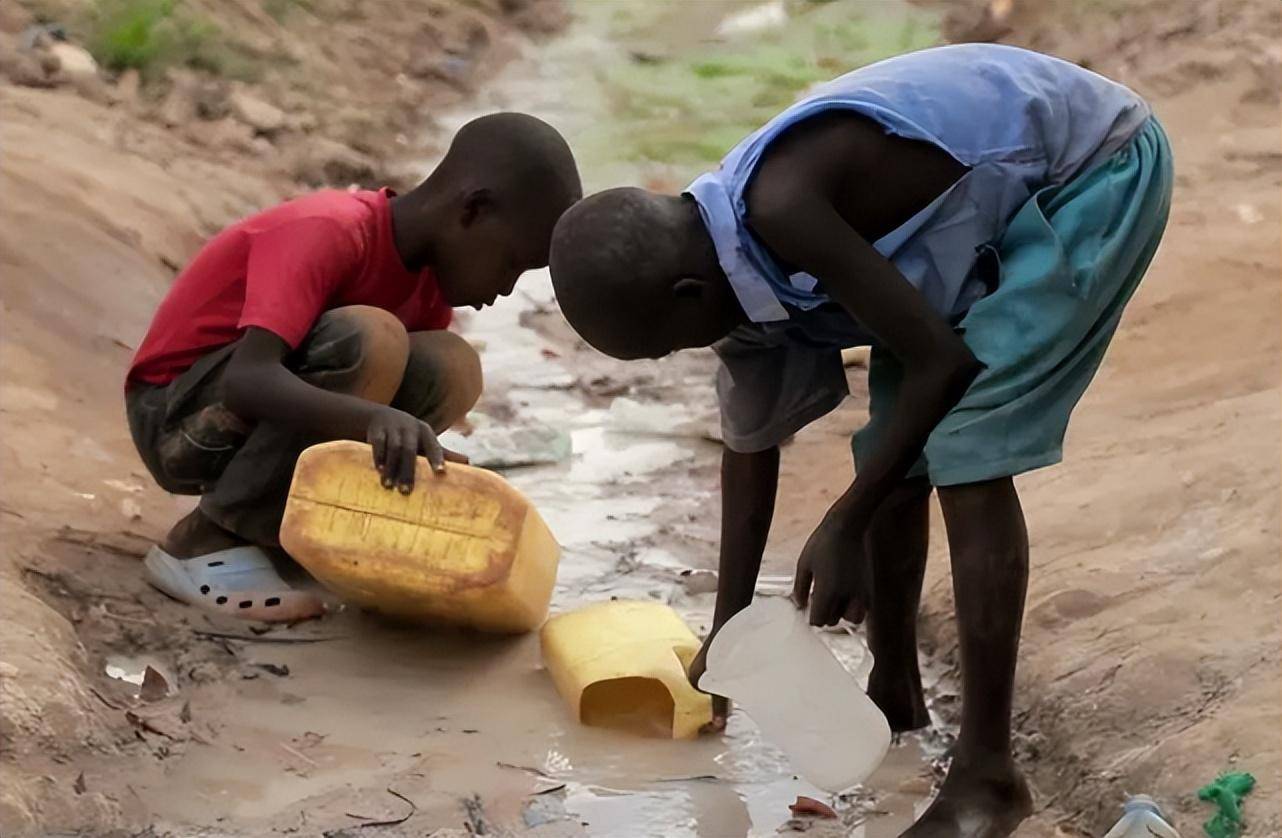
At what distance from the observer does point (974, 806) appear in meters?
2.33

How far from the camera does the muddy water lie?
250 cm

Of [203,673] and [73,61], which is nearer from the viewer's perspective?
[203,673]

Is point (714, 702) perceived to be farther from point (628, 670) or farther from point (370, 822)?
point (370, 822)

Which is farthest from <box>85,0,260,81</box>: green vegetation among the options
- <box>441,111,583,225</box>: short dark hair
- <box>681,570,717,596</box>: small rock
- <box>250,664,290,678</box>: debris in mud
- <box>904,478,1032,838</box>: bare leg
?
<box>904,478,1032,838</box>: bare leg

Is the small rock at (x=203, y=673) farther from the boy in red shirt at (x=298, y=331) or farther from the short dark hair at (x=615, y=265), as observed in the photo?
the short dark hair at (x=615, y=265)

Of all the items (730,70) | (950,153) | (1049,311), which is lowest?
(730,70)

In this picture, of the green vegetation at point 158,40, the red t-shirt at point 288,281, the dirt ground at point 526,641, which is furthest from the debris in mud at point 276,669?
the green vegetation at point 158,40

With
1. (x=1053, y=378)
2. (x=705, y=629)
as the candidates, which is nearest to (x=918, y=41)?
(x=705, y=629)

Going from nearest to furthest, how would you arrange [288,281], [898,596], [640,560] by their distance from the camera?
1. [898,596]
2. [288,281]
3. [640,560]

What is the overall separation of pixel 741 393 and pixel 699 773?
640 millimetres

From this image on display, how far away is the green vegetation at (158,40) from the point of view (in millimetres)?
7000

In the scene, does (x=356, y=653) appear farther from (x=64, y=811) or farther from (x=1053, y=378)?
(x=1053, y=378)

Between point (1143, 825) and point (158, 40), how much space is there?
6.14 metres

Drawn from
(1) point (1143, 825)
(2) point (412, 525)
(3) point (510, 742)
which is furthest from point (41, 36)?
(1) point (1143, 825)
